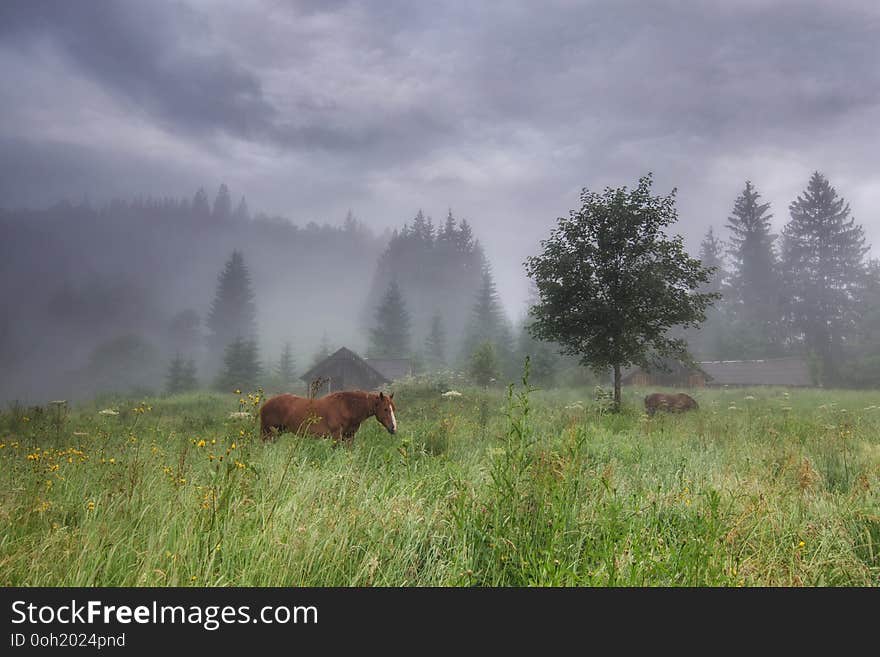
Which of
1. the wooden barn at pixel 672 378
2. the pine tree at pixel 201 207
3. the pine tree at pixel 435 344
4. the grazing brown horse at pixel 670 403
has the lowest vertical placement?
the wooden barn at pixel 672 378

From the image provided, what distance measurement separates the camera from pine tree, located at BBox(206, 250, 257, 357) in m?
71.4

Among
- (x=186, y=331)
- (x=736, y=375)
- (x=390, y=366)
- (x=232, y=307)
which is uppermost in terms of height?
(x=232, y=307)

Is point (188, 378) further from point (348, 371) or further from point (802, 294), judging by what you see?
point (802, 294)

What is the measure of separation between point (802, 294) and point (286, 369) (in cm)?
6480

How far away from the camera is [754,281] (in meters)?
62.4

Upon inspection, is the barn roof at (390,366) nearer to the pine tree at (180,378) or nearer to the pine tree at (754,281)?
the pine tree at (180,378)

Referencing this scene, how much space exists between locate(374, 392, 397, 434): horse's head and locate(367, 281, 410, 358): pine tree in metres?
50.2

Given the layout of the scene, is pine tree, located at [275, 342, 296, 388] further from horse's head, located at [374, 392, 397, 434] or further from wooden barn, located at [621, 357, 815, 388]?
horse's head, located at [374, 392, 397, 434]

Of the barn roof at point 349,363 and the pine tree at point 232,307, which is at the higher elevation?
the pine tree at point 232,307

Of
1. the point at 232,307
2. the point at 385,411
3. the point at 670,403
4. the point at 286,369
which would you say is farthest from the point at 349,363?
the point at 385,411

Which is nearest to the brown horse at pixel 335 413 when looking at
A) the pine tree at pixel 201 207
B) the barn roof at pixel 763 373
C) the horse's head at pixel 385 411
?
the horse's head at pixel 385 411

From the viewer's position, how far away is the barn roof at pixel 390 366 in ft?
155

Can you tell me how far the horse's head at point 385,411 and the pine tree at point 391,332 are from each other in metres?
50.2

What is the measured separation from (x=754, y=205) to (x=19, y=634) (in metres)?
81.1
